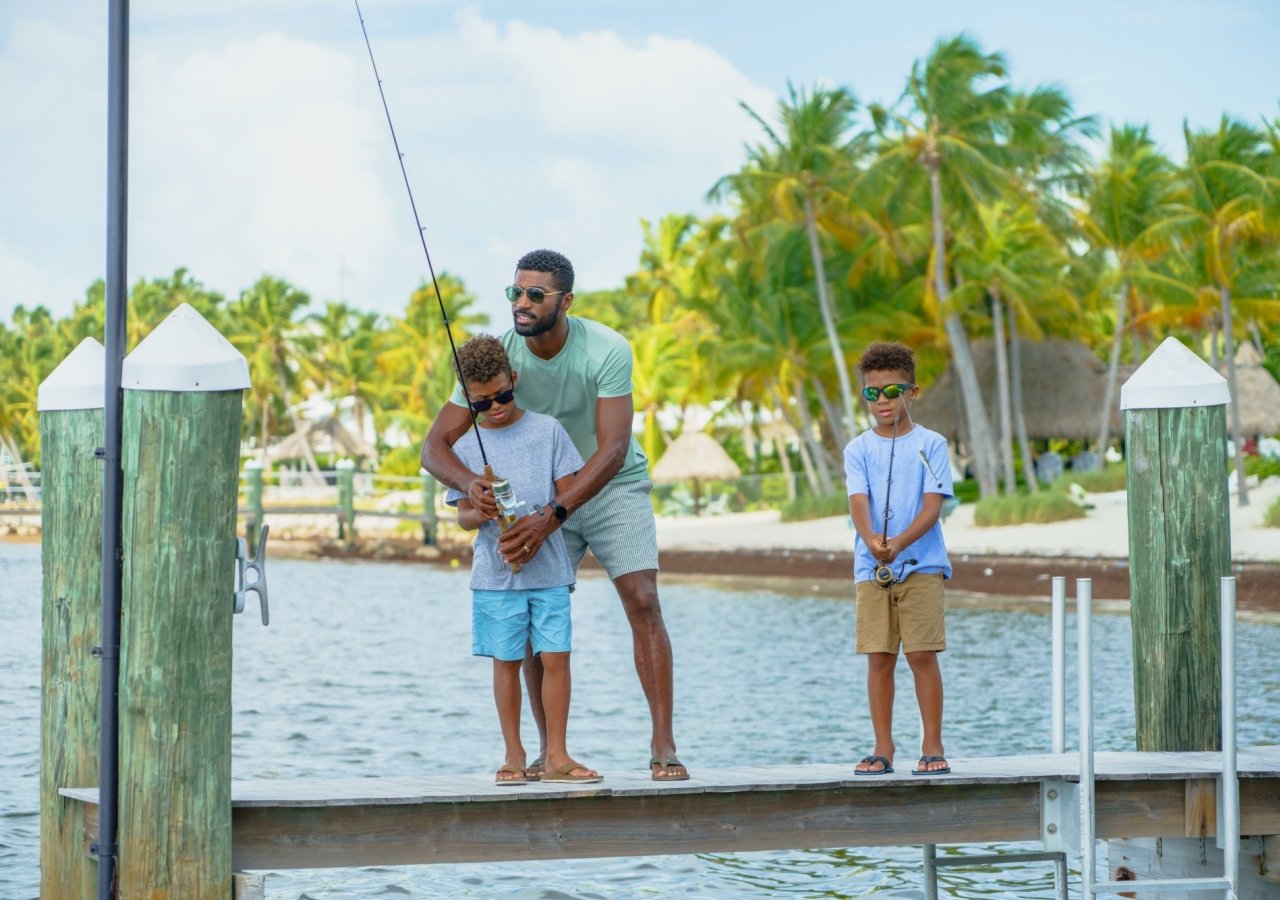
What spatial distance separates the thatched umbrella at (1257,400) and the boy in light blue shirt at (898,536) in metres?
34.2

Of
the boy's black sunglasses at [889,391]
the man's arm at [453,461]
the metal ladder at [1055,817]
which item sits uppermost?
the boy's black sunglasses at [889,391]

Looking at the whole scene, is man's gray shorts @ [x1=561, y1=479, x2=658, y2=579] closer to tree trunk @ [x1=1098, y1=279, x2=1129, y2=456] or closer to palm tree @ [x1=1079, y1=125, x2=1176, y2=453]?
palm tree @ [x1=1079, y1=125, x2=1176, y2=453]

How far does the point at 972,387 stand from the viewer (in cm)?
3297

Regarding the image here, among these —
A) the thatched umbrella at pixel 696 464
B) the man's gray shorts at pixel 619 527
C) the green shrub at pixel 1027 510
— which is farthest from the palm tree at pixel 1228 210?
the man's gray shorts at pixel 619 527

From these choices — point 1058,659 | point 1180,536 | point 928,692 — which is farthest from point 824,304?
point 928,692

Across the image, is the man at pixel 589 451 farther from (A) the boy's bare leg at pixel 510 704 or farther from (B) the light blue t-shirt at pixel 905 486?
(B) the light blue t-shirt at pixel 905 486

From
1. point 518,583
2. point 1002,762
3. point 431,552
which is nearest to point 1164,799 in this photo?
point 1002,762

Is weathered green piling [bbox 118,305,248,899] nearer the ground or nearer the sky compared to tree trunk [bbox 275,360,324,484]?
nearer the ground

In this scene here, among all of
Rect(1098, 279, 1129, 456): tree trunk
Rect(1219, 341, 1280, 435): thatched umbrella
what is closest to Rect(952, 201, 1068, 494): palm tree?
Rect(1098, 279, 1129, 456): tree trunk

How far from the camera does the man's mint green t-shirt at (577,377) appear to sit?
5098 mm

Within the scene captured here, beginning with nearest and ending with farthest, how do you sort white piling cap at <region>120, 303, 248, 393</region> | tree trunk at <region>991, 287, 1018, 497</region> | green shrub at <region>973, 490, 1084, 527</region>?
1. white piling cap at <region>120, 303, 248, 393</region>
2. green shrub at <region>973, 490, 1084, 527</region>
3. tree trunk at <region>991, 287, 1018, 497</region>

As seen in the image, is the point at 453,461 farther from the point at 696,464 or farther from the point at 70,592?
the point at 696,464

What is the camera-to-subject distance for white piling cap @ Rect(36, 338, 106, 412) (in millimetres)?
5004

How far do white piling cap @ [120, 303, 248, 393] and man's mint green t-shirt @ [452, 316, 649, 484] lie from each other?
85 cm
